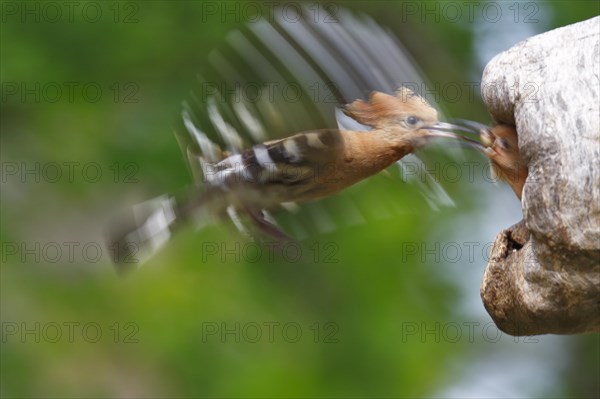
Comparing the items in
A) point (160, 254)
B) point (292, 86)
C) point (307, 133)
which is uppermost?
point (292, 86)

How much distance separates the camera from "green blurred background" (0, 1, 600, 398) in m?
3.86

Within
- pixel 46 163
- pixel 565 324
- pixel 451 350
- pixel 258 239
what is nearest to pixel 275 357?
pixel 451 350

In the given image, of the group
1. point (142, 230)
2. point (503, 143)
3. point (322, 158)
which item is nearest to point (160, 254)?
point (142, 230)

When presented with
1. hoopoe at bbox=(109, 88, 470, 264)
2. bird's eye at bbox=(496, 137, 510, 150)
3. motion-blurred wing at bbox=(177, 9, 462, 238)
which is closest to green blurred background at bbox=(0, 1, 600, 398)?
motion-blurred wing at bbox=(177, 9, 462, 238)

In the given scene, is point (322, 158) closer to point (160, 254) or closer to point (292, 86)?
point (292, 86)

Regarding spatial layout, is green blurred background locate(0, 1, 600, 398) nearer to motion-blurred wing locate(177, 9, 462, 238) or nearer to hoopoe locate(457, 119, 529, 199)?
motion-blurred wing locate(177, 9, 462, 238)

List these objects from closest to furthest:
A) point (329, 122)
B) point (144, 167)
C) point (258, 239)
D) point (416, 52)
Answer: point (329, 122) < point (258, 239) < point (416, 52) < point (144, 167)

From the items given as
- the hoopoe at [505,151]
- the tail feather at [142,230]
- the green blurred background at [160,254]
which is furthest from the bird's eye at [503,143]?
the green blurred background at [160,254]

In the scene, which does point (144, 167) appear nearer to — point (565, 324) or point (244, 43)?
point (244, 43)

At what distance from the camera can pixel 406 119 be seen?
2316mm

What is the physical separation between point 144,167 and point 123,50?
474 millimetres

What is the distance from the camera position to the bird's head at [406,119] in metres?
2.31

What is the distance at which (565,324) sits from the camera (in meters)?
1.97

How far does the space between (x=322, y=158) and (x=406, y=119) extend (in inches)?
7.7
